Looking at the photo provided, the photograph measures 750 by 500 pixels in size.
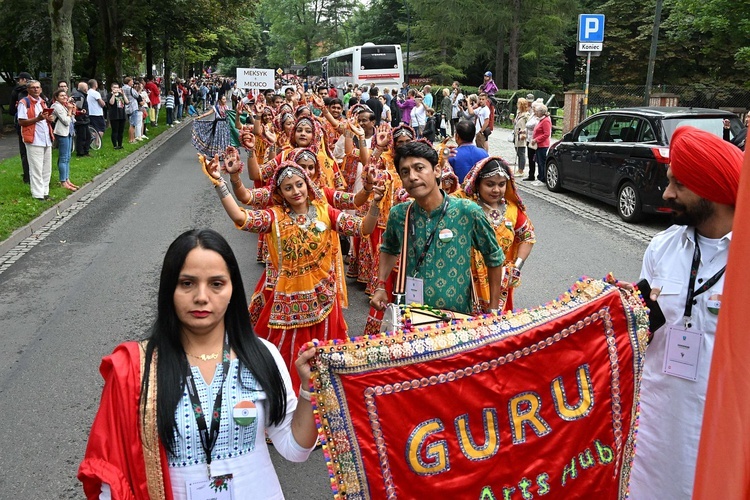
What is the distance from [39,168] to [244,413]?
12397 mm

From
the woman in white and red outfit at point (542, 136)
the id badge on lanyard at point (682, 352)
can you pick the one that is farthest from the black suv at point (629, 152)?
the id badge on lanyard at point (682, 352)

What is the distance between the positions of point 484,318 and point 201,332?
108 cm

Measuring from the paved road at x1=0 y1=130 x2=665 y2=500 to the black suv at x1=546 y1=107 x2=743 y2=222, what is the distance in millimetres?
430

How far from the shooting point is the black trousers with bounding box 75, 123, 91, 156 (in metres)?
19.3

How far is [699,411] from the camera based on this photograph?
9.43 feet

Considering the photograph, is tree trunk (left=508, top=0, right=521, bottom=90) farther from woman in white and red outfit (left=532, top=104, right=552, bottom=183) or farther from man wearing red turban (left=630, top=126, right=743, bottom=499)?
man wearing red turban (left=630, top=126, right=743, bottom=499)

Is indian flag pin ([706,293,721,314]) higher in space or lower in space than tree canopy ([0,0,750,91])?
lower

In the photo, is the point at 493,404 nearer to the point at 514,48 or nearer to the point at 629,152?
the point at 629,152

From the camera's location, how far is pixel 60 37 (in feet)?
64.4

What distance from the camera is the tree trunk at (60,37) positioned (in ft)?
63.7

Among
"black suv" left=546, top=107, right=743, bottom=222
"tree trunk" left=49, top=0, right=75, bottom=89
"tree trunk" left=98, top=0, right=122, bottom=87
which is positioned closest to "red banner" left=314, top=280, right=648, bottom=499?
"black suv" left=546, top=107, right=743, bottom=222

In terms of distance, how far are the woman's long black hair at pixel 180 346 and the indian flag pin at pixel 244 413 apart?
7 cm

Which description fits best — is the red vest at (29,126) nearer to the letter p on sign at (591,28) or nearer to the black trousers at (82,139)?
the black trousers at (82,139)

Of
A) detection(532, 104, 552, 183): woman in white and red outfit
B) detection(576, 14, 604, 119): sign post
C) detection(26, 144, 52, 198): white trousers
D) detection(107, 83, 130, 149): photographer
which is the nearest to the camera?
detection(26, 144, 52, 198): white trousers
